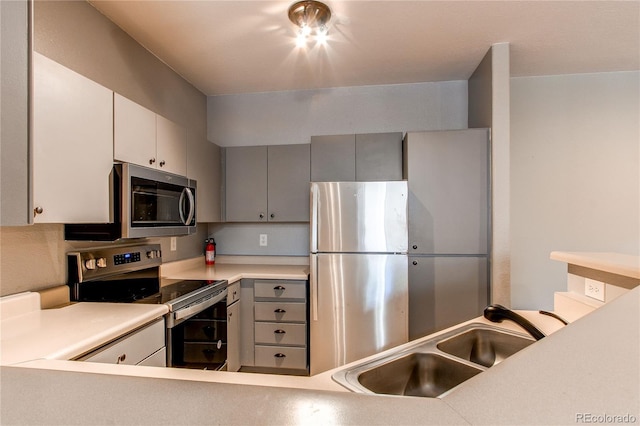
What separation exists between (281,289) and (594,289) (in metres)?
2.00

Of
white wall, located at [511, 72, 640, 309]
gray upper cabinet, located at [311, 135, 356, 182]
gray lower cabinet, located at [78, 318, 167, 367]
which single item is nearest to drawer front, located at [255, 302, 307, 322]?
gray lower cabinet, located at [78, 318, 167, 367]

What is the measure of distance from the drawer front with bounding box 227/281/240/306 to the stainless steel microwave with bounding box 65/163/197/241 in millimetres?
633

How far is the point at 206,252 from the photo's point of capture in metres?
3.18

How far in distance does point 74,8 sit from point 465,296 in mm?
3128

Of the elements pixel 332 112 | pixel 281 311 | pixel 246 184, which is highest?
pixel 332 112

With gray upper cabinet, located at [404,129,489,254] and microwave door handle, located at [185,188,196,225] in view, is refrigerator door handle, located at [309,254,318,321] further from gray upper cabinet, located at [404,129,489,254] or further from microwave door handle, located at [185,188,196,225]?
microwave door handle, located at [185,188,196,225]

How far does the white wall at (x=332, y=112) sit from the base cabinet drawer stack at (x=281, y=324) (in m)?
1.46

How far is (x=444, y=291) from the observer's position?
2498 mm

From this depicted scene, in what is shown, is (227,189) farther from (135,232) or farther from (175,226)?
(135,232)

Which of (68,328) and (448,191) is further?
(448,191)

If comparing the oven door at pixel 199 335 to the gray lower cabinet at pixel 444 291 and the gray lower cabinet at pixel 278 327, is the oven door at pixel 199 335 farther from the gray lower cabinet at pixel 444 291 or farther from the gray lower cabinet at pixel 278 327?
the gray lower cabinet at pixel 444 291

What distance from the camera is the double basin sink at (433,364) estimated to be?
919 millimetres

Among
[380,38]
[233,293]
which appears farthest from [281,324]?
[380,38]

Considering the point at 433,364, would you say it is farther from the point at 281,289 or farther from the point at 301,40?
the point at 301,40
